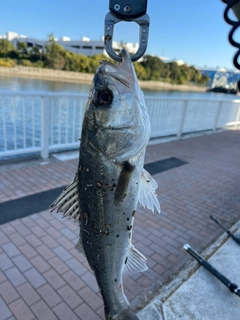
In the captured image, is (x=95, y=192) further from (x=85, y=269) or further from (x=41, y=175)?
(x=41, y=175)

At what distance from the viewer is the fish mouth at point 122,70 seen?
1112 millimetres

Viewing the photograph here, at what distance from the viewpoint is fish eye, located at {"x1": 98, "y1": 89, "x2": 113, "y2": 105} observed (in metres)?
1.13

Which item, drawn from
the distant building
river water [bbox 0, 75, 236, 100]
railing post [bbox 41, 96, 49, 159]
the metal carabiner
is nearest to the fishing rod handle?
the metal carabiner

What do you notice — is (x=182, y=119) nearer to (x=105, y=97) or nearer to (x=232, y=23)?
(x=232, y=23)

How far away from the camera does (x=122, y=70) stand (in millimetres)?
1120

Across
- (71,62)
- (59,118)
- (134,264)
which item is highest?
(71,62)

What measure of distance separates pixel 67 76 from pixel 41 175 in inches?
1901

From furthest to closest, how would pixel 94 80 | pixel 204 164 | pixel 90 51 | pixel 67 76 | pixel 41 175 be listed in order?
1. pixel 90 51
2. pixel 67 76
3. pixel 204 164
4. pixel 41 175
5. pixel 94 80

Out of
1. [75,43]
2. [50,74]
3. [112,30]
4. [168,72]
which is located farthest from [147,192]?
[75,43]

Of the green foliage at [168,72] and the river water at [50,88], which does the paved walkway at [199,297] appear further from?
the green foliage at [168,72]

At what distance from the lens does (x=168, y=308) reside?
2.24 meters

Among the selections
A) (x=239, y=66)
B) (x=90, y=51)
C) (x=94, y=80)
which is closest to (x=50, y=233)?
(x=94, y=80)

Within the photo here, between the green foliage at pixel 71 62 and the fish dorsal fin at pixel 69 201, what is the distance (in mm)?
47665

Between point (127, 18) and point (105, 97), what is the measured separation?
39cm
